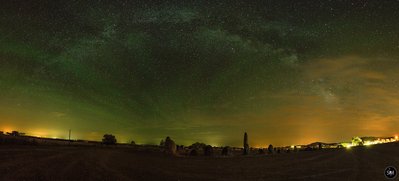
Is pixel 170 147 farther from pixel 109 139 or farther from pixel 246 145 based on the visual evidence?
pixel 109 139

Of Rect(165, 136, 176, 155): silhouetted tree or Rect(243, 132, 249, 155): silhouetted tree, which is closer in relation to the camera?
Rect(165, 136, 176, 155): silhouetted tree

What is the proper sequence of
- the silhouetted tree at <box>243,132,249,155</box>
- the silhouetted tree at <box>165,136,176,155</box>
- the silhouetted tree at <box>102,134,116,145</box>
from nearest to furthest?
the silhouetted tree at <box>165,136,176,155</box> → the silhouetted tree at <box>243,132,249,155</box> → the silhouetted tree at <box>102,134,116,145</box>

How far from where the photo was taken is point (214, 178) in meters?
18.6

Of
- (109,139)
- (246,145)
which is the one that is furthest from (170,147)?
(109,139)

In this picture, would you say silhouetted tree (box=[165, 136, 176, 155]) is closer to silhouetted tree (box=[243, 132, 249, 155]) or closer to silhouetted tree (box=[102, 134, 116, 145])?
silhouetted tree (box=[243, 132, 249, 155])

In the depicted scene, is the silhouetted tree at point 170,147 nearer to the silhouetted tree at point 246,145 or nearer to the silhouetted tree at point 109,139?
the silhouetted tree at point 246,145

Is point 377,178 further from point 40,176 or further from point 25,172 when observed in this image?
point 25,172

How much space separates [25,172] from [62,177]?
230cm

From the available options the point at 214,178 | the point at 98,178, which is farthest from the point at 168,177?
the point at 98,178

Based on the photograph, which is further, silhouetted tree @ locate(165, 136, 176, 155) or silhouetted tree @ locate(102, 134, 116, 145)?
silhouetted tree @ locate(102, 134, 116, 145)

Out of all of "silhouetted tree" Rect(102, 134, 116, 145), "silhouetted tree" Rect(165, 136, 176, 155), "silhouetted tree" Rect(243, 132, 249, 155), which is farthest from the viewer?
"silhouetted tree" Rect(102, 134, 116, 145)

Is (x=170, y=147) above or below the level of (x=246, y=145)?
below

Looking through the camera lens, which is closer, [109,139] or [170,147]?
[170,147]

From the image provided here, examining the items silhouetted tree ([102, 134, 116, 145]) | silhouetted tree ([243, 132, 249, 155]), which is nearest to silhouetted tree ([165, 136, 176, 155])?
silhouetted tree ([243, 132, 249, 155])
